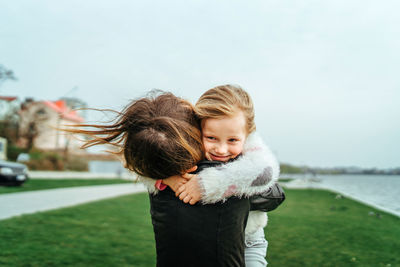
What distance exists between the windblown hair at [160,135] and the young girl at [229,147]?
80 mm

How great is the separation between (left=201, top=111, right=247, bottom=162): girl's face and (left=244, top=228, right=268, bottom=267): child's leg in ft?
1.58

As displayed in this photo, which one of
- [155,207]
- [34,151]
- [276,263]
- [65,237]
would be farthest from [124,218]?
[34,151]

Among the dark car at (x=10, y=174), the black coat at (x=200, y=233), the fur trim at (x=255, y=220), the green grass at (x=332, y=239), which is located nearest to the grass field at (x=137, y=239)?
the green grass at (x=332, y=239)

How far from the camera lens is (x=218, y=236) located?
1.44 m

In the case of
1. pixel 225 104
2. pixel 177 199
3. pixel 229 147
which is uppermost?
pixel 225 104

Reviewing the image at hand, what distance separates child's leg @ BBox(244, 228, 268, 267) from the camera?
1.84 metres

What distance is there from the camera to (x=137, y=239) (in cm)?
619

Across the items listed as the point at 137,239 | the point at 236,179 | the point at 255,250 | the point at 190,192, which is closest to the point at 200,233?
the point at 190,192

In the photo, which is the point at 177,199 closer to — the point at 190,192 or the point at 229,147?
the point at 190,192

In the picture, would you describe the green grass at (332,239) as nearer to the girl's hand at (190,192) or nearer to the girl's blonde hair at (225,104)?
the girl's blonde hair at (225,104)

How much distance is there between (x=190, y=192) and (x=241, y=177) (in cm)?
24

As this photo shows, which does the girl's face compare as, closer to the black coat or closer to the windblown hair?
the windblown hair

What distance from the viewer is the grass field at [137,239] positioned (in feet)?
16.2

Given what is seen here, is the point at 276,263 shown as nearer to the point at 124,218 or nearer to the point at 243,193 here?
the point at 243,193
